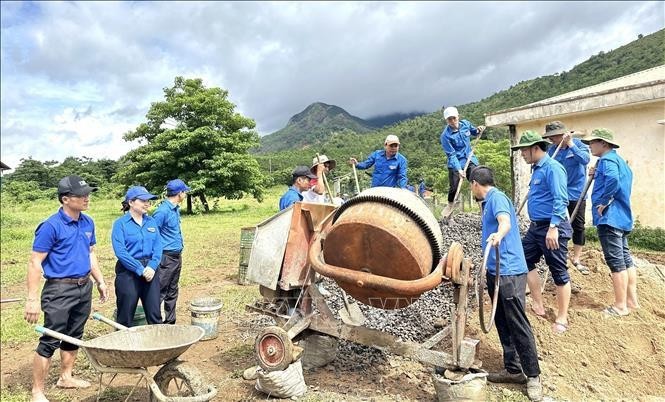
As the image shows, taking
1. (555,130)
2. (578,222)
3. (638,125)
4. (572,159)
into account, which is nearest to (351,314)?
(555,130)

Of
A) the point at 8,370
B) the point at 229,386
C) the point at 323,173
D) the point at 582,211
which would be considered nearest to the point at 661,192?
the point at 582,211

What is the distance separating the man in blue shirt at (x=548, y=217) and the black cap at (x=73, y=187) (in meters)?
4.29

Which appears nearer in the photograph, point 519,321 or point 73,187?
point 519,321

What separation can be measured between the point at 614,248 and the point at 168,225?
5474mm

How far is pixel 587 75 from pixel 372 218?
115 ft

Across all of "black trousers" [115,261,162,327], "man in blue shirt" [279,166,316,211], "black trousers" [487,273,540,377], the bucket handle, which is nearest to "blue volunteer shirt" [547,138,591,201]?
"black trousers" [487,273,540,377]

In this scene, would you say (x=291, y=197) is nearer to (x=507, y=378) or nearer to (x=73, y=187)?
(x=73, y=187)

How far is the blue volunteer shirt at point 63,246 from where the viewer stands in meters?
4.20

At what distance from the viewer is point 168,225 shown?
6.04 metres

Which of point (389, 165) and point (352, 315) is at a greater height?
point (389, 165)

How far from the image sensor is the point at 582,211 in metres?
6.95

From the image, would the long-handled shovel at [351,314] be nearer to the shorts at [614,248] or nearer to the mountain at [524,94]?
the shorts at [614,248]

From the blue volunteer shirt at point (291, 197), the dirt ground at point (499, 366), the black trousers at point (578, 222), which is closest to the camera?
the dirt ground at point (499, 366)

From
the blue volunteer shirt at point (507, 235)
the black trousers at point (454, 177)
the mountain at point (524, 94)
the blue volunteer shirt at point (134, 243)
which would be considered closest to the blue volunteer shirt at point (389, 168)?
the black trousers at point (454, 177)
